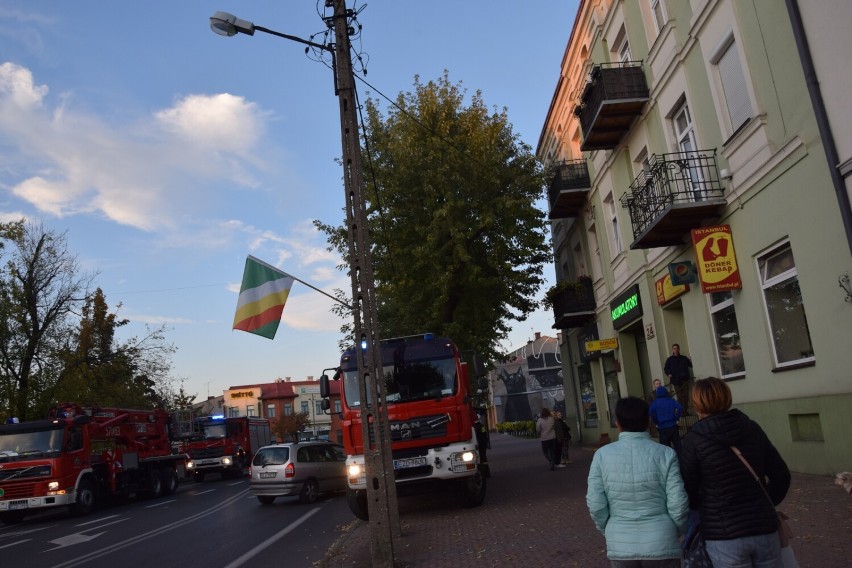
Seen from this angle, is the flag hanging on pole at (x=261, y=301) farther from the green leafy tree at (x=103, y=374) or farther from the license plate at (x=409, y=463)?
the green leafy tree at (x=103, y=374)

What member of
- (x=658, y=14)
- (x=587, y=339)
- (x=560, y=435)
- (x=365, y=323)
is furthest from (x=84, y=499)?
(x=658, y=14)

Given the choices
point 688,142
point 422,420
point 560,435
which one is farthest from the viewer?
point 560,435

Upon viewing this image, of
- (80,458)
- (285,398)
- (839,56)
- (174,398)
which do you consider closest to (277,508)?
(80,458)

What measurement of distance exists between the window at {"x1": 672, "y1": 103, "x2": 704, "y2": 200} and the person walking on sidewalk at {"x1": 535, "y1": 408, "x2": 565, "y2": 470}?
23.0 ft

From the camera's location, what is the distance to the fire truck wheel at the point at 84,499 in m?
19.8

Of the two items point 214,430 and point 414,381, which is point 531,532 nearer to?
point 414,381

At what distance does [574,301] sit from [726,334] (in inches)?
404

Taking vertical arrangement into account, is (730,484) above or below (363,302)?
below

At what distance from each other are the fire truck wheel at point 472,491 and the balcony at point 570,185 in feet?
38.6

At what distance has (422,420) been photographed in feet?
39.1

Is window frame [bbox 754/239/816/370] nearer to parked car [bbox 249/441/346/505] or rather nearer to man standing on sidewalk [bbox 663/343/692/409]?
man standing on sidewalk [bbox 663/343/692/409]

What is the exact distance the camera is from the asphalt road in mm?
10305

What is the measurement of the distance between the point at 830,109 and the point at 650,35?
7123 millimetres

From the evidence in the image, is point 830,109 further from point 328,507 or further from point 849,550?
point 328,507
